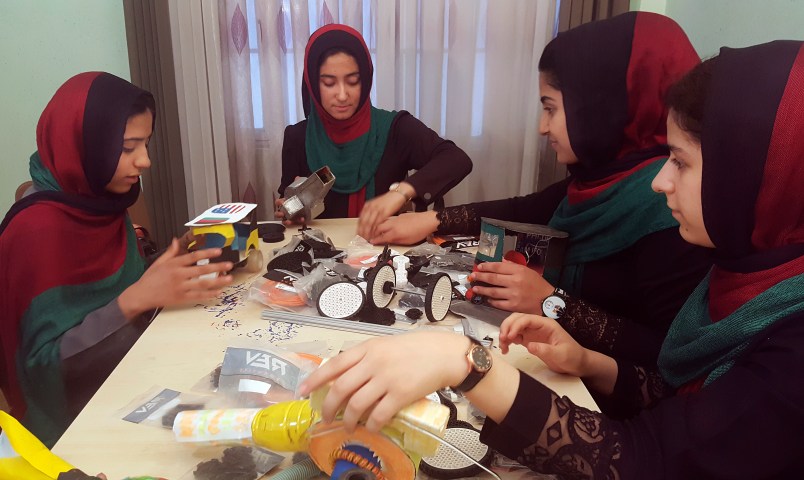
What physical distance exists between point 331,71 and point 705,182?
1.44 m

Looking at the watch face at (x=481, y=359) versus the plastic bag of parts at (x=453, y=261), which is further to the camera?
the plastic bag of parts at (x=453, y=261)

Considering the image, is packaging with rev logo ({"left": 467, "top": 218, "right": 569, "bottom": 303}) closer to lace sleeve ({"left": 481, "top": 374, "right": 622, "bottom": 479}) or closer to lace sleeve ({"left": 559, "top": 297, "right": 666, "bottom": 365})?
lace sleeve ({"left": 559, "top": 297, "right": 666, "bottom": 365})

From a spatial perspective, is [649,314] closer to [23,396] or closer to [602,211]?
[602,211]

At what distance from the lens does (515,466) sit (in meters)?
0.68

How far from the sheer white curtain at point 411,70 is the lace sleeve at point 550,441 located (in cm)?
199

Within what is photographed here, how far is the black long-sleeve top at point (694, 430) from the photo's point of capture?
58cm

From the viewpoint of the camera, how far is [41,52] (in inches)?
89.4

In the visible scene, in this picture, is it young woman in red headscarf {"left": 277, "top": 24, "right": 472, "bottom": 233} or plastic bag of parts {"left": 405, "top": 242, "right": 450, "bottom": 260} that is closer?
plastic bag of parts {"left": 405, "top": 242, "right": 450, "bottom": 260}

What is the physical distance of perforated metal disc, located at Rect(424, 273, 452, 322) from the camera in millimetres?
983

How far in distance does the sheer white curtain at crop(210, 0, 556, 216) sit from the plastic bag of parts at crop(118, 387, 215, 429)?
181 centimetres

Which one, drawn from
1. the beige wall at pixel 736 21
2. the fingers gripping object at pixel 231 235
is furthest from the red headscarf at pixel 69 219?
the beige wall at pixel 736 21

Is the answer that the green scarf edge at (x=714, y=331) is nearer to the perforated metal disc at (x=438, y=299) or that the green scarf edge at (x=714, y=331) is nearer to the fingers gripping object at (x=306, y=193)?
the perforated metal disc at (x=438, y=299)

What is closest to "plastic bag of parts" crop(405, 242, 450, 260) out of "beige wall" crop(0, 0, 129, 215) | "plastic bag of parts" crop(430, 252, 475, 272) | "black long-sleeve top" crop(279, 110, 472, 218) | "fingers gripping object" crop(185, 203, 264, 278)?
"plastic bag of parts" crop(430, 252, 475, 272)

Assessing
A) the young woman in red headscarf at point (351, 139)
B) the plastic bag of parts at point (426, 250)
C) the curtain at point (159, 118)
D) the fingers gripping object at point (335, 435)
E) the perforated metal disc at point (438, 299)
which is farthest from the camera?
the curtain at point (159, 118)
